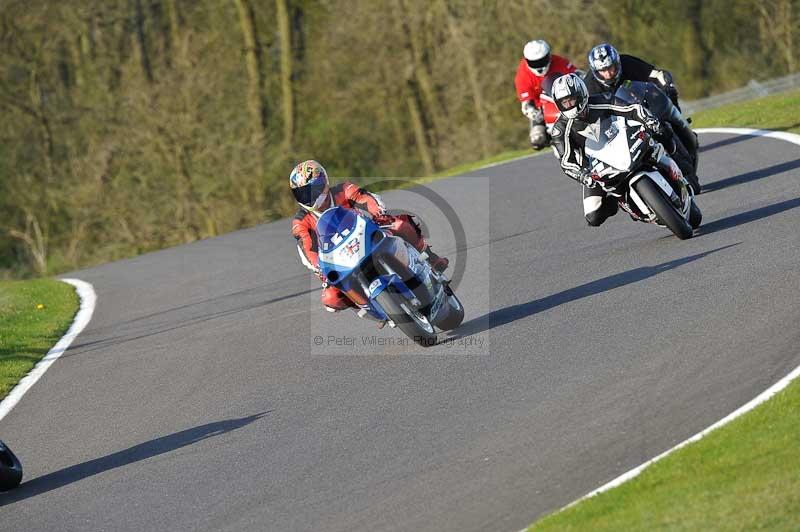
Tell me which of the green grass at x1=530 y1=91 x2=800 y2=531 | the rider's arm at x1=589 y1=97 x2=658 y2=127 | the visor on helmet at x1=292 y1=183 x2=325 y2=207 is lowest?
the green grass at x1=530 y1=91 x2=800 y2=531

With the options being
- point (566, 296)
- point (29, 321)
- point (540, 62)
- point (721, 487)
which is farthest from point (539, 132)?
point (721, 487)

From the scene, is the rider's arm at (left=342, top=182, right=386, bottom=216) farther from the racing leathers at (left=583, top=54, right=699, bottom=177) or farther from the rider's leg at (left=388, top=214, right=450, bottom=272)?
the racing leathers at (left=583, top=54, right=699, bottom=177)

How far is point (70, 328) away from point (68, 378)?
2.99m

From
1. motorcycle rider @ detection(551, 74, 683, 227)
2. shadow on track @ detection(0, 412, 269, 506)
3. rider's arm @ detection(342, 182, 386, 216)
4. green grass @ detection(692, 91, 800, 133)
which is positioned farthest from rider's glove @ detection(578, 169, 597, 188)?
green grass @ detection(692, 91, 800, 133)

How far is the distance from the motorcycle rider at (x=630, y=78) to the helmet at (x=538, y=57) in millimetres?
1522

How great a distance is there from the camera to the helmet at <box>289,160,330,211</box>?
1002 centimetres

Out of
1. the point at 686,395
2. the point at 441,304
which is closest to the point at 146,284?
the point at 441,304

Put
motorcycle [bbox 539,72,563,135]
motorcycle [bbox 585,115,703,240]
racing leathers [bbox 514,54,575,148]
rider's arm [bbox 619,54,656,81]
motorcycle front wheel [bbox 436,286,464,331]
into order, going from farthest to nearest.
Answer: racing leathers [bbox 514,54,575,148] < motorcycle [bbox 539,72,563,135] < rider's arm [bbox 619,54,656,81] < motorcycle [bbox 585,115,703,240] < motorcycle front wheel [bbox 436,286,464,331]

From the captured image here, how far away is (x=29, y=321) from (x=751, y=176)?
865 cm

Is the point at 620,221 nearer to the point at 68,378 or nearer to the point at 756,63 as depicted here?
the point at 68,378

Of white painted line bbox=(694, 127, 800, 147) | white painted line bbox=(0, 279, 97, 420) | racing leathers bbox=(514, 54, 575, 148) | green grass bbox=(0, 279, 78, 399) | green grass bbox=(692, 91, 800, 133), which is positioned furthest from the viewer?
green grass bbox=(692, 91, 800, 133)

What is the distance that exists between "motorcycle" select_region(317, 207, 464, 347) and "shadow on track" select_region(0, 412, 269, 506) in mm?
1201

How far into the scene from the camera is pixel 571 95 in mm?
11547

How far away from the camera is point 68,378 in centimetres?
1184
